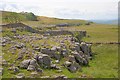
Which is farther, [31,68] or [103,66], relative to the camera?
[103,66]

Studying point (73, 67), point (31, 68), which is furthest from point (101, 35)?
point (31, 68)

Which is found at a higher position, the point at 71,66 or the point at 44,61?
the point at 44,61

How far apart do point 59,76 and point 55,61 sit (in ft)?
23.2

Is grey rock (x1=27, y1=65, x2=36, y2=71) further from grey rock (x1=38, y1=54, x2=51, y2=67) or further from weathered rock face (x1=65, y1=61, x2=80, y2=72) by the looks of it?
weathered rock face (x1=65, y1=61, x2=80, y2=72)

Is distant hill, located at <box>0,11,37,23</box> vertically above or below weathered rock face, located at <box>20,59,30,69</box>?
above

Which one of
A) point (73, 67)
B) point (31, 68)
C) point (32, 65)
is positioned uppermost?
point (32, 65)

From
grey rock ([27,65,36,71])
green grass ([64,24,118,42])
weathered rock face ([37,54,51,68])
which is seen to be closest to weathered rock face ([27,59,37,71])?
grey rock ([27,65,36,71])

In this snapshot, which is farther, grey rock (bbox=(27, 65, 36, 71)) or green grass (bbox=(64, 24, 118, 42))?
green grass (bbox=(64, 24, 118, 42))

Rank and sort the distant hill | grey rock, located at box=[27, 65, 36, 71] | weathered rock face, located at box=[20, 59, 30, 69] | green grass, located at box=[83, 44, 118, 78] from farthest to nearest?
the distant hill < green grass, located at box=[83, 44, 118, 78] < weathered rock face, located at box=[20, 59, 30, 69] < grey rock, located at box=[27, 65, 36, 71]

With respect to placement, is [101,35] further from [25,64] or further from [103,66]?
[25,64]

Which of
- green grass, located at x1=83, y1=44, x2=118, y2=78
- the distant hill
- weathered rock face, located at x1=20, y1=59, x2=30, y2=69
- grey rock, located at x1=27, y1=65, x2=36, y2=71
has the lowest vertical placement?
green grass, located at x1=83, y1=44, x2=118, y2=78

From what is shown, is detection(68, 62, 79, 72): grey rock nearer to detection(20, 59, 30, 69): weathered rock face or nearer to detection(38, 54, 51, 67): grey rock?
detection(38, 54, 51, 67): grey rock

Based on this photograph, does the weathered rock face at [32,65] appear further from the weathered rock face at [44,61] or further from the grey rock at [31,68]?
the weathered rock face at [44,61]

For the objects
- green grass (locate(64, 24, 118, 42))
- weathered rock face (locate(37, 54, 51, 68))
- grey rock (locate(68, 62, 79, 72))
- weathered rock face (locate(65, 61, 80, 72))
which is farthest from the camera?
green grass (locate(64, 24, 118, 42))
